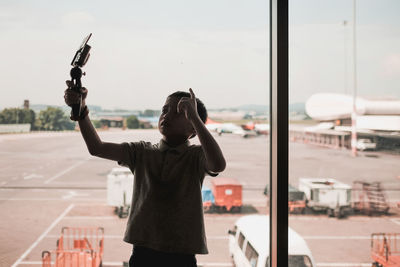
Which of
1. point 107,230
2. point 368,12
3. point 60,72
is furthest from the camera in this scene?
point 368,12

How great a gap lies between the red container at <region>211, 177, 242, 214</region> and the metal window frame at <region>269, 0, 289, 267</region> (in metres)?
0.27

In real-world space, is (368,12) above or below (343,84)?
above

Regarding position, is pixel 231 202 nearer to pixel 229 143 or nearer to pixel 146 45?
pixel 229 143

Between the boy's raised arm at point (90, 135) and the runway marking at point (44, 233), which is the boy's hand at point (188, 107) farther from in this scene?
the runway marking at point (44, 233)

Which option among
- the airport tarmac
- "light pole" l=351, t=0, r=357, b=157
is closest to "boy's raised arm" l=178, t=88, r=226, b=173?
the airport tarmac

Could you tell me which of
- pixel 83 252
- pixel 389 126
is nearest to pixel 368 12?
pixel 389 126

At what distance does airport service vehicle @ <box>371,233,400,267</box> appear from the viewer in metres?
1.44

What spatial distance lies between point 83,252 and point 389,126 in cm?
154

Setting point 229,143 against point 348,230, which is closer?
point 229,143

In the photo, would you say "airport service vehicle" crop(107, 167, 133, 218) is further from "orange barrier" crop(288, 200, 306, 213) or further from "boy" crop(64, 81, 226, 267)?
"orange barrier" crop(288, 200, 306, 213)

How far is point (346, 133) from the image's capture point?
156 centimetres

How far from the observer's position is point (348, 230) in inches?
62.1

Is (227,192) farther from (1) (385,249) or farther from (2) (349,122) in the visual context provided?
(1) (385,249)

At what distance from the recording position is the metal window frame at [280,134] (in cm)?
117
